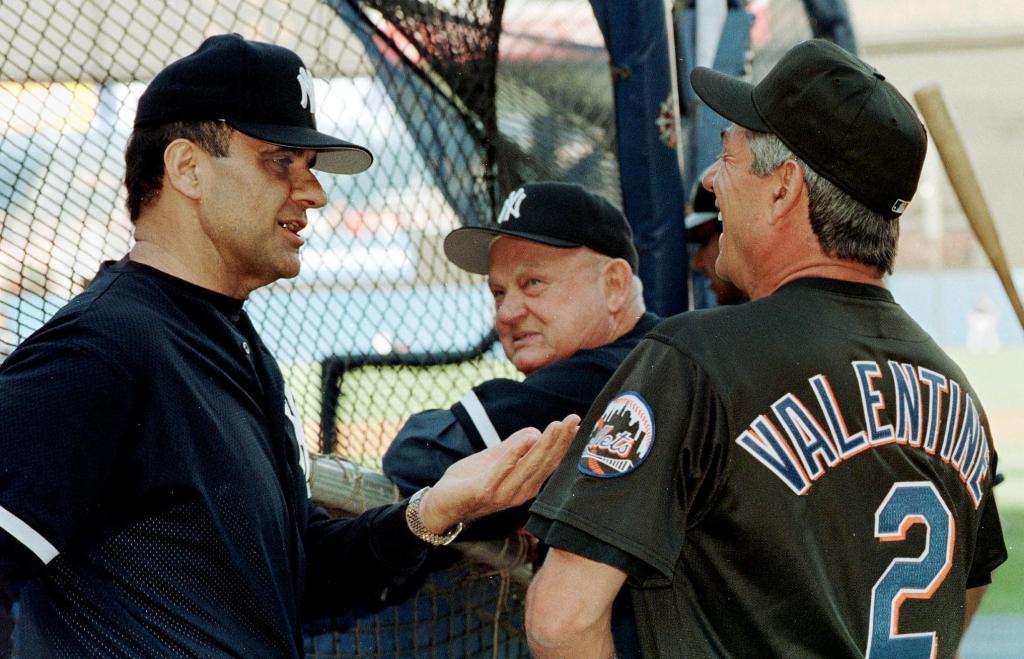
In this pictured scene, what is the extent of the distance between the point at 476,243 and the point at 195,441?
1.06m

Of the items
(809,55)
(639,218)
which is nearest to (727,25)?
(639,218)

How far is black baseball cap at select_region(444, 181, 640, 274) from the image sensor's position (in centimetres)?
236

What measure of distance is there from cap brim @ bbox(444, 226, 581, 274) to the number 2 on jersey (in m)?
0.98

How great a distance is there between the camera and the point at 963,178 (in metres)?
2.26

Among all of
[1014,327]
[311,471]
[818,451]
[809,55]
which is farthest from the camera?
[1014,327]

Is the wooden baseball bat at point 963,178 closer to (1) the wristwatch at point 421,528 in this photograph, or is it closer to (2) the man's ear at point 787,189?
(2) the man's ear at point 787,189

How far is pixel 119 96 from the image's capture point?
2.63 m

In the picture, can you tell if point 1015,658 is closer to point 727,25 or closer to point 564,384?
point 727,25

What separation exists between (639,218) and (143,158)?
1.23 m

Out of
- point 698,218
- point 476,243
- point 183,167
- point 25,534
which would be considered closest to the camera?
point 25,534

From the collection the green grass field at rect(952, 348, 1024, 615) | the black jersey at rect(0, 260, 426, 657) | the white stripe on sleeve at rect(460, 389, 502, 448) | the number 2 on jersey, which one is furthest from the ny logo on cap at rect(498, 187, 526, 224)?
the green grass field at rect(952, 348, 1024, 615)

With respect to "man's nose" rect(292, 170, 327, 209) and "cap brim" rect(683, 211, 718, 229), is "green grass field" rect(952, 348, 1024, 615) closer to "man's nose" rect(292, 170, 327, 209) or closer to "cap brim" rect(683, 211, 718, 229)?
"cap brim" rect(683, 211, 718, 229)

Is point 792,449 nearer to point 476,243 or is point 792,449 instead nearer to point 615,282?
point 615,282

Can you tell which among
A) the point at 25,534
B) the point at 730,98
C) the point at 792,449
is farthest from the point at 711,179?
the point at 25,534
